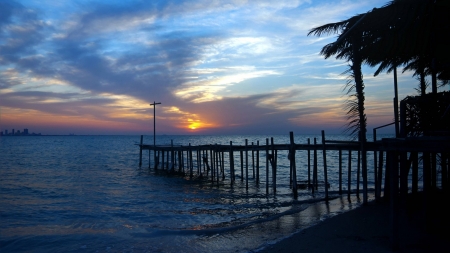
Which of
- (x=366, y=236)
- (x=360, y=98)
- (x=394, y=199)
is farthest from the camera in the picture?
(x=360, y=98)

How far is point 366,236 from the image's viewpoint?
8.60m

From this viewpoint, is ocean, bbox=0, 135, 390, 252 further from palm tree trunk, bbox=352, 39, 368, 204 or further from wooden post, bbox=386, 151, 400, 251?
wooden post, bbox=386, 151, 400, 251

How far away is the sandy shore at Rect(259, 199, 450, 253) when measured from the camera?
758 centimetres

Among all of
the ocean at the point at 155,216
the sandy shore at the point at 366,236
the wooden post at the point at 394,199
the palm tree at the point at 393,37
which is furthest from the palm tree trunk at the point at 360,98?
the wooden post at the point at 394,199

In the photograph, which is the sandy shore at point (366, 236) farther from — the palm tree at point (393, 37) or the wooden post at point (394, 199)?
the palm tree at point (393, 37)

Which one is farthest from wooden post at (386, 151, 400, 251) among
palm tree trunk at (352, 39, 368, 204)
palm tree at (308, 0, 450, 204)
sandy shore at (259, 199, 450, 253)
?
palm tree trunk at (352, 39, 368, 204)

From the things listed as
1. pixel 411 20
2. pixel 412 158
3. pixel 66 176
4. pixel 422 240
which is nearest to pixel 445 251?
pixel 422 240

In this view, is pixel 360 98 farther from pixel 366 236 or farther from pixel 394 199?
pixel 394 199

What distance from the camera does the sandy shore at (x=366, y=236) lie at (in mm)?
7578

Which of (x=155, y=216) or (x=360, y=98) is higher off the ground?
(x=360, y=98)

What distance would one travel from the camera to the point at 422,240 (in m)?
7.78

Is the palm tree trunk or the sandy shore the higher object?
the palm tree trunk

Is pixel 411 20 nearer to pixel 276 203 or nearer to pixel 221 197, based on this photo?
pixel 276 203

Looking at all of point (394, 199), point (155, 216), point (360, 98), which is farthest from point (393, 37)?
point (155, 216)
